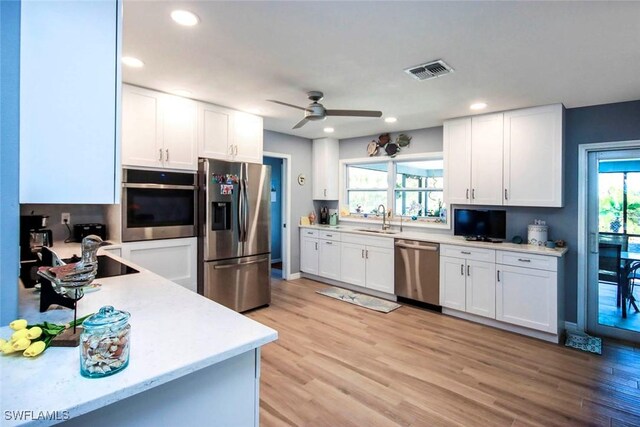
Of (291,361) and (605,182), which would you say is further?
(605,182)

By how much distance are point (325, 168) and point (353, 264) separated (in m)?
1.78

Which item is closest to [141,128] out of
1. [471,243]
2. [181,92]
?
[181,92]

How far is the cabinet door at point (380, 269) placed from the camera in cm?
445

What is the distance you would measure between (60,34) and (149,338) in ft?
3.44

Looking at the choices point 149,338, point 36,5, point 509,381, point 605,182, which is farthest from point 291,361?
point 605,182

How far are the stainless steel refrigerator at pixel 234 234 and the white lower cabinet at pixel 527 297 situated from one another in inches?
108

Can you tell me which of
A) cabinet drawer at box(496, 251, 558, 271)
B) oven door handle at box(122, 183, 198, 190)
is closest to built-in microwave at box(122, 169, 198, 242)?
oven door handle at box(122, 183, 198, 190)

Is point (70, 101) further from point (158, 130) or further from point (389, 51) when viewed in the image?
point (158, 130)

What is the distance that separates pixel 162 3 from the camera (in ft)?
5.88

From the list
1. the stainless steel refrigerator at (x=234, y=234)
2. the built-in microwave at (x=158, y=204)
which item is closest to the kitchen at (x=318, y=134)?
the built-in microwave at (x=158, y=204)

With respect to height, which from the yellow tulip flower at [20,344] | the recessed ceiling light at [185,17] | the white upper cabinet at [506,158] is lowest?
the yellow tulip flower at [20,344]

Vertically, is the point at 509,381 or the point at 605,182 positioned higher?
the point at 605,182

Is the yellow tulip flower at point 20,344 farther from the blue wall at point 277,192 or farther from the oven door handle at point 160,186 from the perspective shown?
the blue wall at point 277,192

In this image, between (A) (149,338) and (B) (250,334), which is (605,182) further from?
(A) (149,338)
